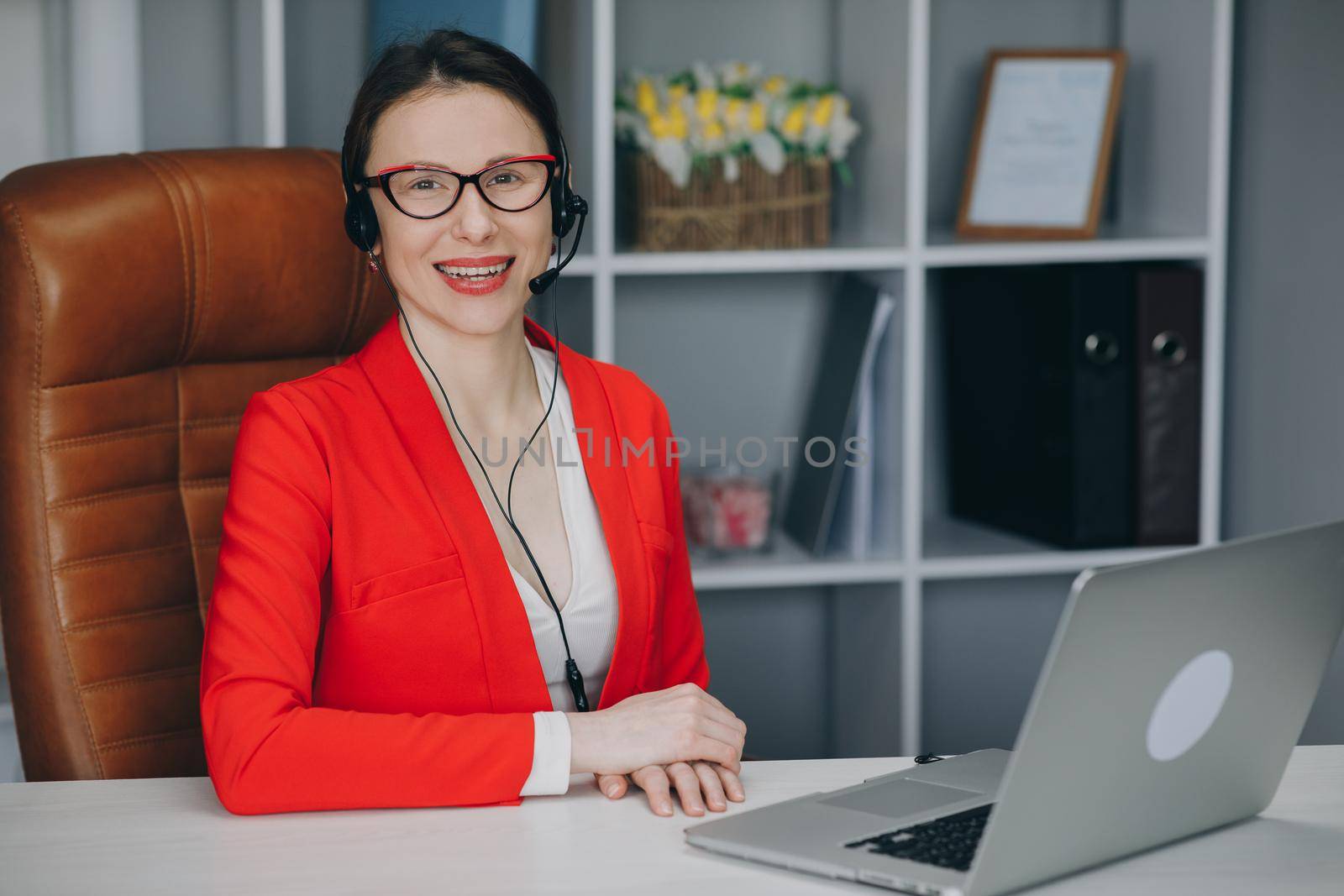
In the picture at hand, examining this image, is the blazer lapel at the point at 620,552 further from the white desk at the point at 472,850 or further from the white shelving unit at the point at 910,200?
the white shelving unit at the point at 910,200

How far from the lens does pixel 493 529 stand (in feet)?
4.97

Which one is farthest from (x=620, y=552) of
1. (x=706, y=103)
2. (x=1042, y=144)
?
(x=1042, y=144)

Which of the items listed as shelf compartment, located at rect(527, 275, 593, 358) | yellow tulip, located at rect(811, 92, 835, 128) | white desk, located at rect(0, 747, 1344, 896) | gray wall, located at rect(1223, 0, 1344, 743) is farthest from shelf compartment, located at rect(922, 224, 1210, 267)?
white desk, located at rect(0, 747, 1344, 896)

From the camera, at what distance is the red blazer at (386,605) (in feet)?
3.85

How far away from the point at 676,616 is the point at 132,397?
0.65 m

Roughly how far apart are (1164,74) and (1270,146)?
248mm

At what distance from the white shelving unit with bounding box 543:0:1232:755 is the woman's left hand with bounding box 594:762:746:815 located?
1.08 meters

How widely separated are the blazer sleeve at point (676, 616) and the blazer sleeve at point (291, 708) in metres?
0.42

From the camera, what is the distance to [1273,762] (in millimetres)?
1105

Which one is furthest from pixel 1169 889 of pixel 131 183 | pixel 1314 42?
pixel 1314 42

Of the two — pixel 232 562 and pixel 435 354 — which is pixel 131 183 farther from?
pixel 232 562

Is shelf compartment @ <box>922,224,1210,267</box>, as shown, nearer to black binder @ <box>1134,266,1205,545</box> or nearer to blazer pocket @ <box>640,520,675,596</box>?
black binder @ <box>1134,266,1205,545</box>

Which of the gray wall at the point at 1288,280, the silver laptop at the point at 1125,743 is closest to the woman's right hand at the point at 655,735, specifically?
the silver laptop at the point at 1125,743

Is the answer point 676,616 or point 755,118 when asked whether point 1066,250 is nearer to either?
point 755,118
